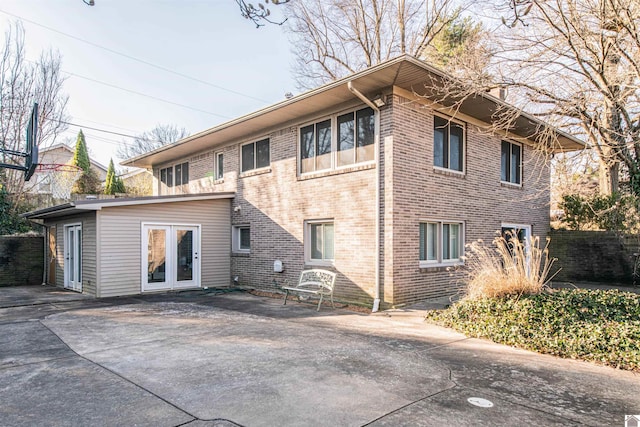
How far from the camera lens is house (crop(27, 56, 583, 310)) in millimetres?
9047

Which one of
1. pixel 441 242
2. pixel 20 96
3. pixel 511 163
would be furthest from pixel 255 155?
A: pixel 20 96

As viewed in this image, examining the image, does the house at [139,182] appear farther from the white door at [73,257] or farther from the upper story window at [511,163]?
the upper story window at [511,163]

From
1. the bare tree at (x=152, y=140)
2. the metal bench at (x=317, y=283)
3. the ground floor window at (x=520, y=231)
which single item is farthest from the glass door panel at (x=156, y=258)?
the bare tree at (x=152, y=140)

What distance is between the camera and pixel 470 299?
7.31 m

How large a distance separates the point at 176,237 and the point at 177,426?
9.51 m

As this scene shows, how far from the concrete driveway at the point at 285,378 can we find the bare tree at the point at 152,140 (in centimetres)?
3213

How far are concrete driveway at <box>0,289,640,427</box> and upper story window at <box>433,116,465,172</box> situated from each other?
185 inches

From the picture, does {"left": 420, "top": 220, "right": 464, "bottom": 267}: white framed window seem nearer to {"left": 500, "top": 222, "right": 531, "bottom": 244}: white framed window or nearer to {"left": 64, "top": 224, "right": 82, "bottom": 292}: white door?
{"left": 500, "top": 222, "right": 531, "bottom": 244}: white framed window

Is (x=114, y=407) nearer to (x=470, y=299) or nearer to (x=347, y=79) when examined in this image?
(x=470, y=299)

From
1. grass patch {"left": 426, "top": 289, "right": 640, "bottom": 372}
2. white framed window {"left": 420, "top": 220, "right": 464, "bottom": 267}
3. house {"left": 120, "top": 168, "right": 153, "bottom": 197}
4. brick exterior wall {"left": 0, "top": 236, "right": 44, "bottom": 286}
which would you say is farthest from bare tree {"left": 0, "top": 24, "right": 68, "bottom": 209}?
grass patch {"left": 426, "top": 289, "right": 640, "bottom": 372}

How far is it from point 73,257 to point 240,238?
5.14 meters

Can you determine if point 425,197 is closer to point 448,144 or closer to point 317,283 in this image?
point 448,144

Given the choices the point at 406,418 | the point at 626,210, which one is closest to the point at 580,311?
the point at 406,418

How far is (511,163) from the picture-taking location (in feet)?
41.9
